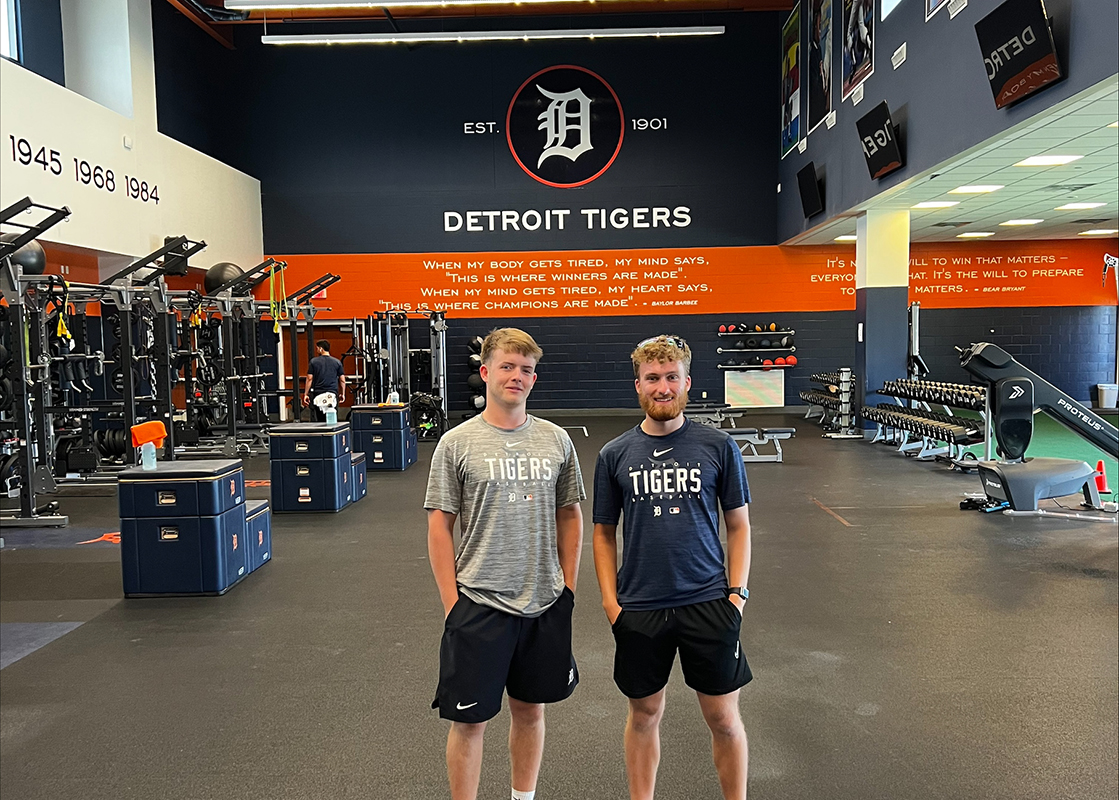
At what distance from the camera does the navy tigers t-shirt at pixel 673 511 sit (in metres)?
2.18

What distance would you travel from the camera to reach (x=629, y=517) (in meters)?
2.23

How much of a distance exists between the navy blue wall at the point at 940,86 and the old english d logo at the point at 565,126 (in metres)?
4.69

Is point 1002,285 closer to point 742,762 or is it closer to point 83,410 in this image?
point 83,410

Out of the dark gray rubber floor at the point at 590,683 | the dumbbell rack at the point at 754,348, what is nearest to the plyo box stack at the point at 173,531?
the dark gray rubber floor at the point at 590,683

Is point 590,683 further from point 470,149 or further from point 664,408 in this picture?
point 470,149

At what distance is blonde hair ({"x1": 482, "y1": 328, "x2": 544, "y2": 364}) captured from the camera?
2236mm

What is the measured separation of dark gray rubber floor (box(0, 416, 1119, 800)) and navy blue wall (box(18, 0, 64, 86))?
7311 millimetres

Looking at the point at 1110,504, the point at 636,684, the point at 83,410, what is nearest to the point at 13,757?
the point at 636,684

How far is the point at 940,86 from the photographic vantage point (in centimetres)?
821

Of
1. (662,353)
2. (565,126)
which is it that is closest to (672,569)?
(662,353)

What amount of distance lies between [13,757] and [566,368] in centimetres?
1321

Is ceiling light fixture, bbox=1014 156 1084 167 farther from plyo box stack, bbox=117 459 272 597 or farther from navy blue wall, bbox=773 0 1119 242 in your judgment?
plyo box stack, bbox=117 459 272 597

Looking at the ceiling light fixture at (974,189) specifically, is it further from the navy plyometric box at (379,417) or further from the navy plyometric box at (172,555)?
the navy plyometric box at (172,555)

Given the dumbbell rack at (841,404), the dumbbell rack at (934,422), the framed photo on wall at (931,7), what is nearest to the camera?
the framed photo on wall at (931,7)
